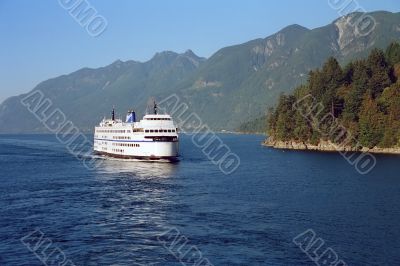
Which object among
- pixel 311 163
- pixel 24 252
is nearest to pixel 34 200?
pixel 24 252

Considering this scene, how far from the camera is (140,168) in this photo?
9838 cm

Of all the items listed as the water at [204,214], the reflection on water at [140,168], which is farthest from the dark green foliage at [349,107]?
the reflection on water at [140,168]

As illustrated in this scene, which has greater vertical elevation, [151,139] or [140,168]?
[151,139]

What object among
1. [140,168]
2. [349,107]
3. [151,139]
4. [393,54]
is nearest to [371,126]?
[349,107]

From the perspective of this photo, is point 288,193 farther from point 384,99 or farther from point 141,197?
point 384,99

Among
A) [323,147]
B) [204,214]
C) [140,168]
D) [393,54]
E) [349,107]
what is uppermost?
[393,54]

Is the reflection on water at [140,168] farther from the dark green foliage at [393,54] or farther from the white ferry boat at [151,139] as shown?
the dark green foliage at [393,54]

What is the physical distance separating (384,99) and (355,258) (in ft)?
372

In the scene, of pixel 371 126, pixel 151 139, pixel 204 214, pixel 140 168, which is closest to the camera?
pixel 204 214

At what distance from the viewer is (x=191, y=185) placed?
249 ft

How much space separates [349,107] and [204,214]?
339ft

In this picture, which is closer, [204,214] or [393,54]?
[204,214]

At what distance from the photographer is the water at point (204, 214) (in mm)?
39188

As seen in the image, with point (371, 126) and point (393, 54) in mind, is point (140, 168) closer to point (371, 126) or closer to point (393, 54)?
point (371, 126)
